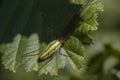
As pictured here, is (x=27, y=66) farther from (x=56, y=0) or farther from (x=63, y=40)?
(x=56, y=0)

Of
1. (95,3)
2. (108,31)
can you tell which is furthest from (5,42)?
(108,31)

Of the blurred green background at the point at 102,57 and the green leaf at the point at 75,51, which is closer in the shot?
the green leaf at the point at 75,51

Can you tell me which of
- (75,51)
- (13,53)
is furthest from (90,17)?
(13,53)

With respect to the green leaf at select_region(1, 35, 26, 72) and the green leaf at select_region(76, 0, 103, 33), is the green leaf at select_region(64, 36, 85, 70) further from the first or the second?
the green leaf at select_region(1, 35, 26, 72)

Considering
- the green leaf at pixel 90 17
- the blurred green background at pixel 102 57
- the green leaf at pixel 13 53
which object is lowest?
the blurred green background at pixel 102 57

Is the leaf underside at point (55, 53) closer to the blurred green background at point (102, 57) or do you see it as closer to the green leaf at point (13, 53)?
the green leaf at point (13, 53)

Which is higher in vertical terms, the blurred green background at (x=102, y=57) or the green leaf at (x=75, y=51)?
the green leaf at (x=75, y=51)

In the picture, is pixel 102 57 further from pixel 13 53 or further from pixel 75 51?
pixel 13 53

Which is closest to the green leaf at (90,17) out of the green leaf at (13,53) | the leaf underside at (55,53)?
the leaf underside at (55,53)

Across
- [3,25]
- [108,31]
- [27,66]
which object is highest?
[3,25]

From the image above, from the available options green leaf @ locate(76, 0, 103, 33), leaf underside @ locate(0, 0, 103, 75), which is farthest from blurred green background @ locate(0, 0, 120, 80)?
green leaf @ locate(76, 0, 103, 33)
